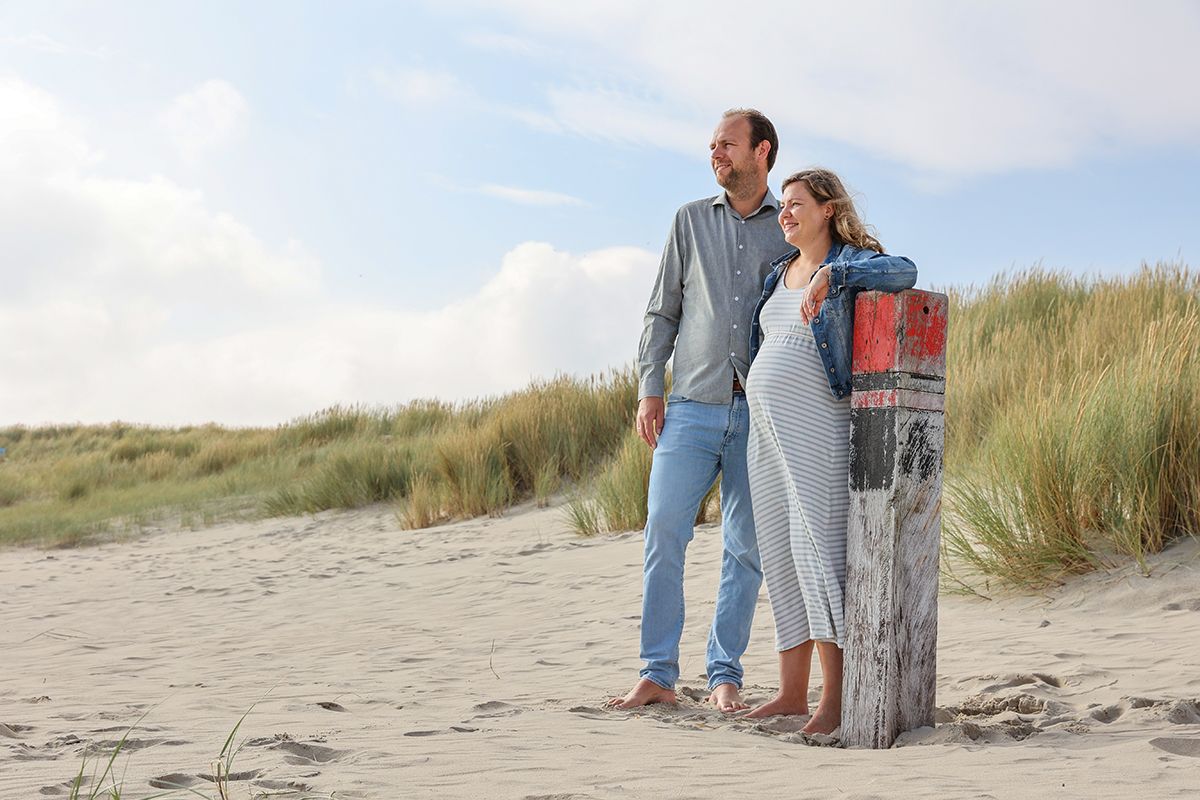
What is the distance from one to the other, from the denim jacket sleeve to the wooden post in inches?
2.1

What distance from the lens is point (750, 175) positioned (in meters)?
4.16

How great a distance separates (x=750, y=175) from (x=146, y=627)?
5.83 meters

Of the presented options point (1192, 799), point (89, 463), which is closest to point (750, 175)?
point (1192, 799)

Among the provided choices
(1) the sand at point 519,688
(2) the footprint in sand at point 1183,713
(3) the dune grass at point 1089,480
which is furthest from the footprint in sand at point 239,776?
(3) the dune grass at point 1089,480

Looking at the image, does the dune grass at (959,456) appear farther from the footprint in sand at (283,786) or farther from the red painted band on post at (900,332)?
the footprint in sand at (283,786)

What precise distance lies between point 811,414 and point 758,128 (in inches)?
49.5

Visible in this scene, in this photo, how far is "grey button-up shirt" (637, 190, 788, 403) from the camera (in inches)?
158

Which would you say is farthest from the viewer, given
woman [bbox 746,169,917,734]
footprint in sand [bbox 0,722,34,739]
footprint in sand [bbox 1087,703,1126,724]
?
footprint in sand [bbox 0,722,34,739]

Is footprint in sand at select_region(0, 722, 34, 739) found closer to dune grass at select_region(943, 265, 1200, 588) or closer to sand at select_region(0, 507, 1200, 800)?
sand at select_region(0, 507, 1200, 800)

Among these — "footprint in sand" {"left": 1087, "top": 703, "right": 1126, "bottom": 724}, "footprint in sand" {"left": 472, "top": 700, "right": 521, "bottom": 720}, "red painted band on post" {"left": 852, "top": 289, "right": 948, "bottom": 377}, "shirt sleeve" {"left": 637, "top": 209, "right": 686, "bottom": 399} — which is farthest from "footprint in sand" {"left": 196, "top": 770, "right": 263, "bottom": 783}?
"footprint in sand" {"left": 1087, "top": 703, "right": 1126, "bottom": 724}

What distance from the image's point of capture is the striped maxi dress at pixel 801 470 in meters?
3.45

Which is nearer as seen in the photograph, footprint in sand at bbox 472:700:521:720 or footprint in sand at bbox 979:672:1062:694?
footprint in sand at bbox 472:700:521:720

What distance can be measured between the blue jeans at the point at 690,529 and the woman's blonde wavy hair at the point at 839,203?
730mm

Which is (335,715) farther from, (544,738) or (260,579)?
(260,579)
